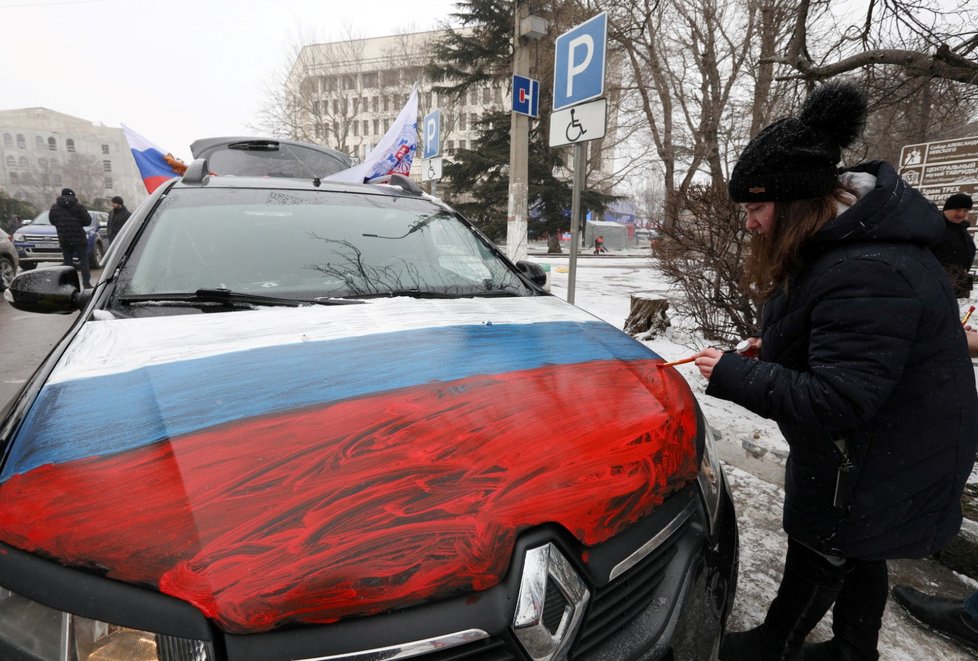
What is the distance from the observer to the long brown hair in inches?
56.4

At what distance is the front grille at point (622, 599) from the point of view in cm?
108

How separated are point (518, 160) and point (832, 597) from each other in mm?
7643

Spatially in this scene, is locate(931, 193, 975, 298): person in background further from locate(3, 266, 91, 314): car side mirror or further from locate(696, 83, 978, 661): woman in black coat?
locate(3, 266, 91, 314): car side mirror

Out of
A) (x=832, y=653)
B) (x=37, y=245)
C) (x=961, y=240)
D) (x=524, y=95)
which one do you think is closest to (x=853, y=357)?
(x=832, y=653)

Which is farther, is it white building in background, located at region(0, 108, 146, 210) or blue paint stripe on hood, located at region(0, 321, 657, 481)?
white building in background, located at region(0, 108, 146, 210)

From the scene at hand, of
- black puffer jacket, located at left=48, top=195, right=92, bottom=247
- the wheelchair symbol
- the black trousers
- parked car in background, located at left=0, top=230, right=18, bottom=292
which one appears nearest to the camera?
the black trousers

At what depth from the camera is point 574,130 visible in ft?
14.6

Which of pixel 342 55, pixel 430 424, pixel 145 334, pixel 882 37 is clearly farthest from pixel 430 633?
pixel 342 55

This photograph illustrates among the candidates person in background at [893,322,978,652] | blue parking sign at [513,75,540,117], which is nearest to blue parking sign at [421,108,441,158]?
blue parking sign at [513,75,540,117]

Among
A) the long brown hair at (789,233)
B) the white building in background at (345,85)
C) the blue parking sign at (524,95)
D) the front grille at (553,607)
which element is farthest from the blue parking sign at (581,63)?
the white building in background at (345,85)

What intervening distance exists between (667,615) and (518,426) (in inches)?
21.0

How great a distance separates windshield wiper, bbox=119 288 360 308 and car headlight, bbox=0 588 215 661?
1.12 meters

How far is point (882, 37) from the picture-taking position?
4.41 meters

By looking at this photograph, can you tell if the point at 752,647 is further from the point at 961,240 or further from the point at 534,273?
the point at 961,240
